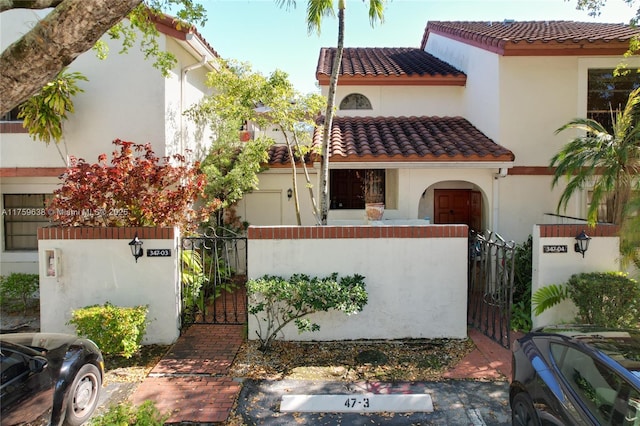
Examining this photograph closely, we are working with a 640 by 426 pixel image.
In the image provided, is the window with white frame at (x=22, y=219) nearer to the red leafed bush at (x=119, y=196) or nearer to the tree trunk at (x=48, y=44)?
the red leafed bush at (x=119, y=196)

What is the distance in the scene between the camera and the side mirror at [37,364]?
4293 mm

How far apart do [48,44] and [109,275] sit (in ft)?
14.5

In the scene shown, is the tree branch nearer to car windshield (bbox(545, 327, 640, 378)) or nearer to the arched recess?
car windshield (bbox(545, 327, 640, 378))

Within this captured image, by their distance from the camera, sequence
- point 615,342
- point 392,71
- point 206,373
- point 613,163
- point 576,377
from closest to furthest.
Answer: point 576,377 → point 615,342 → point 206,373 → point 613,163 → point 392,71

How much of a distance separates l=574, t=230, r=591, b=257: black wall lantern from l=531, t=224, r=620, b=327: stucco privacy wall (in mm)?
62

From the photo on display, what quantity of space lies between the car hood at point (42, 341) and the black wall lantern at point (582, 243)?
25.0 ft

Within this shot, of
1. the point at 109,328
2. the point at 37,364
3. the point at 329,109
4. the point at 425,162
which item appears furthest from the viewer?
the point at 425,162

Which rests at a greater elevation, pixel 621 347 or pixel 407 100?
pixel 407 100

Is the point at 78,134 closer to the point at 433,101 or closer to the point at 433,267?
the point at 433,267

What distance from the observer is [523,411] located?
422 centimetres

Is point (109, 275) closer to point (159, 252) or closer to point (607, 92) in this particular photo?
point (159, 252)

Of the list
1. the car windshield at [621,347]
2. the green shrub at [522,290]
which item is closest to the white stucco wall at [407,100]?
the green shrub at [522,290]

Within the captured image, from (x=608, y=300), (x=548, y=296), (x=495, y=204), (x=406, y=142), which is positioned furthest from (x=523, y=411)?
(x=406, y=142)

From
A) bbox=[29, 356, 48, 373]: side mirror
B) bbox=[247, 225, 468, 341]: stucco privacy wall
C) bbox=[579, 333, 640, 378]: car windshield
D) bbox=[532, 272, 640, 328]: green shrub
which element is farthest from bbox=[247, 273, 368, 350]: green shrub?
bbox=[532, 272, 640, 328]: green shrub
